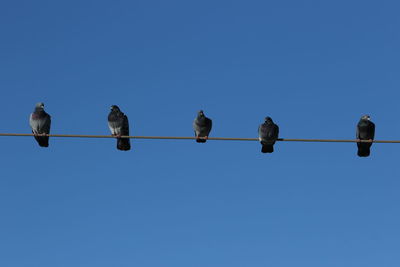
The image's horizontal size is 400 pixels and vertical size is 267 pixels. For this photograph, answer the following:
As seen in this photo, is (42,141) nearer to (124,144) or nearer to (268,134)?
(124,144)

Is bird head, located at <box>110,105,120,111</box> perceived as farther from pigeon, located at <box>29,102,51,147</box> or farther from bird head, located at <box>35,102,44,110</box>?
bird head, located at <box>35,102,44,110</box>

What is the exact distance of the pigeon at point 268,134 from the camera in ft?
60.3

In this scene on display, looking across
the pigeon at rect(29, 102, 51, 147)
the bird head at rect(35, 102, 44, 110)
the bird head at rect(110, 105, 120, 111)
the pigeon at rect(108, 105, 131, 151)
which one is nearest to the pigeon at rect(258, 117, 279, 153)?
the pigeon at rect(108, 105, 131, 151)

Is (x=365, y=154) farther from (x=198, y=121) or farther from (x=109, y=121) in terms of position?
(x=109, y=121)

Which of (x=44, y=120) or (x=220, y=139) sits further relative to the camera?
(x=44, y=120)

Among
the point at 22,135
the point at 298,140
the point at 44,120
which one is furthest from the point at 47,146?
the point at 298,140

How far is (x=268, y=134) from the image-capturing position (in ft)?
60.5

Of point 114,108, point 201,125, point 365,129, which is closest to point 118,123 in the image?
point 114,108

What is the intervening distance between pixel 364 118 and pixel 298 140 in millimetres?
6036

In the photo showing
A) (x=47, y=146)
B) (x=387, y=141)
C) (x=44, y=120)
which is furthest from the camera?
(x=44, y=120)

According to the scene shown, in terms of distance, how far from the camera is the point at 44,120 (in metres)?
19.0

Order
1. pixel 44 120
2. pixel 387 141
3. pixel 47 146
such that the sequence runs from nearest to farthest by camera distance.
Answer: pixel 387 141 → pixel 47 146 → pixel 44 120

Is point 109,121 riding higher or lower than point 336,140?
higher

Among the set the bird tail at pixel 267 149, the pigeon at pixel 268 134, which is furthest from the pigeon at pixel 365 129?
the bird tail at pixel 267 149
